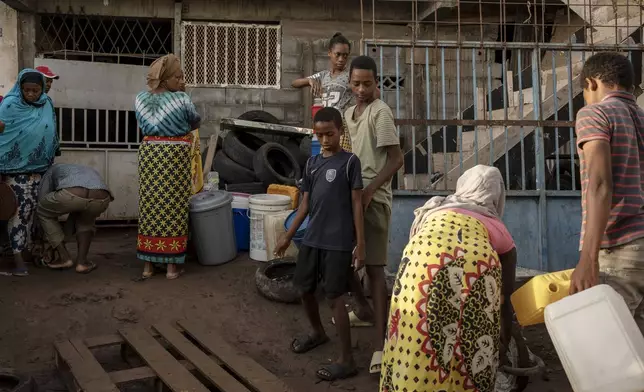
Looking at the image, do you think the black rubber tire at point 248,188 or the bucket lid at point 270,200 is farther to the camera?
the black rubber tire at point 248,188

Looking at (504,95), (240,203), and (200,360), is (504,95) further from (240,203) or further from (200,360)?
(200,360)

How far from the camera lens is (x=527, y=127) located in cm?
568

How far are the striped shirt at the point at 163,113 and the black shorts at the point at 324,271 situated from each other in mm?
2071

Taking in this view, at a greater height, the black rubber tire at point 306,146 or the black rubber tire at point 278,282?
the black rubber tire at point 306,146

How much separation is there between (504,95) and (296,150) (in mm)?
3343

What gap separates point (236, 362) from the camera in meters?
3.46

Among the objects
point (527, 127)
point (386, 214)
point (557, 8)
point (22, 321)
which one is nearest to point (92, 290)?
point (22, 321)

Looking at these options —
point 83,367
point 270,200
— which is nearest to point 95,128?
point 270,200

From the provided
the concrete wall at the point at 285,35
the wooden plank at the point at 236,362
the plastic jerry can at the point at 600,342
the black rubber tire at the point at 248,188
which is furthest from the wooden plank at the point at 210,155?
the plastic jerry can at the point at 600,342

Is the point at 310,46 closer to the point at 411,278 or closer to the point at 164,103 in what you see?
the point at 164,103

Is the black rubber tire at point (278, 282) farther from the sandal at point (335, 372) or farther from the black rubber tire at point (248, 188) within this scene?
the black rubber tire at point (248, 188)

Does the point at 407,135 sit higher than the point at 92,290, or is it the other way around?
the point at 407,135

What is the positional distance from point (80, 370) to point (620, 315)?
9.06 feet

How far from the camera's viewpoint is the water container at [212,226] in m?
5.36
